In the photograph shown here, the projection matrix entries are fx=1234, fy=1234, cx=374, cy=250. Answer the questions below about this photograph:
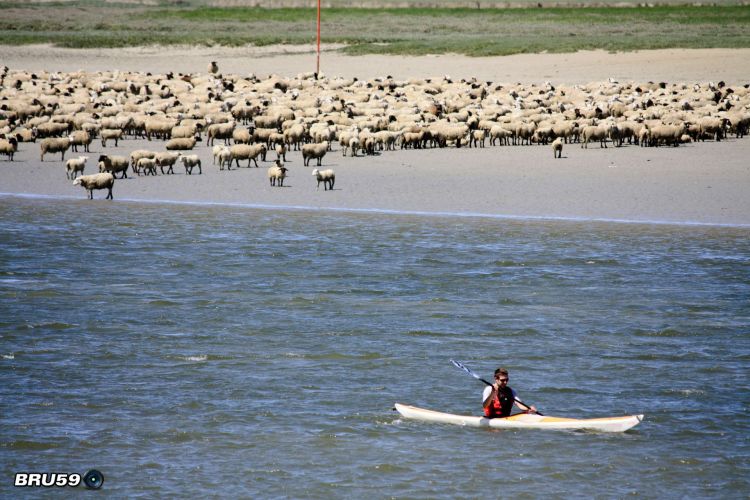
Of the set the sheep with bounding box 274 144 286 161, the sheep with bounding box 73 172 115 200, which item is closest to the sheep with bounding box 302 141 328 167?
the sheep with bounding box 274 144 286 161

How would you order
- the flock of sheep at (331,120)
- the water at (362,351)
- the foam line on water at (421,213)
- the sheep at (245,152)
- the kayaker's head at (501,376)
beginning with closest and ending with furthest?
the water at (362,351) < the kayaker's head at (501,376) < the foam line on water at (421,213) < the sheep at (245,152) < the flock of sheep at (331,120)

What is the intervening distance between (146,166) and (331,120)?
6684 millimetres

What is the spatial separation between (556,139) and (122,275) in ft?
44.4

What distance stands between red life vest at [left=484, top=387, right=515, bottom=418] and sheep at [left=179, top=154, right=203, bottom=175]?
53.9ft

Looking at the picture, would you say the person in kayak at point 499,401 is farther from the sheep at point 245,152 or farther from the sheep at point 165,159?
the sheep at point 245,152

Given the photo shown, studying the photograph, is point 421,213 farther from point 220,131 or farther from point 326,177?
point 220,131

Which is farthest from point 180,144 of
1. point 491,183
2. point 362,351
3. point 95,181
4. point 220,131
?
point 362,351

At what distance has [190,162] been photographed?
27.5 metres

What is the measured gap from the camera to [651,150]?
30219mm

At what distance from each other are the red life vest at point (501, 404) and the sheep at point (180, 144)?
1928 cm

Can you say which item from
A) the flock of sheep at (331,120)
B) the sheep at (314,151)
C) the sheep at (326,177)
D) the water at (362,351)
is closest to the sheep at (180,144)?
the flock of sheep at (331,120)

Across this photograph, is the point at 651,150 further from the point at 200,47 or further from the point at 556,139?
the point at 200,47

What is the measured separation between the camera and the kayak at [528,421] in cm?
1186

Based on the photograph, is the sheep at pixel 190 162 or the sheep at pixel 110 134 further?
the sheep at pixel 110 134
